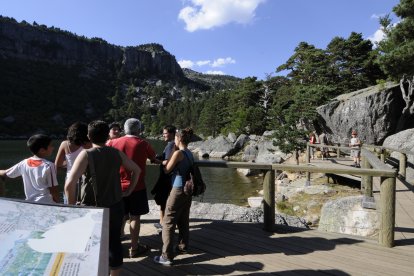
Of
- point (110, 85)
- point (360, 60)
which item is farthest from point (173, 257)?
point (110, 85)

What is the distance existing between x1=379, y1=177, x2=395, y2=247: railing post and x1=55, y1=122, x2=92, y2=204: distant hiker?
339cm

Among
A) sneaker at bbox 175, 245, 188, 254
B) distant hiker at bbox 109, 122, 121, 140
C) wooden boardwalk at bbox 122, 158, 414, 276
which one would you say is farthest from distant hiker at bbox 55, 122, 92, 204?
sneaker at bbox 175, 245, 188, 254

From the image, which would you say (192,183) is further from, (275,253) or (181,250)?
(275,253)

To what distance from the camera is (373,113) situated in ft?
65.8

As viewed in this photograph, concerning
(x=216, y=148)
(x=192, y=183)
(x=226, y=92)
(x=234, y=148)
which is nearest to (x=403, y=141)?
(x=192, y=183)

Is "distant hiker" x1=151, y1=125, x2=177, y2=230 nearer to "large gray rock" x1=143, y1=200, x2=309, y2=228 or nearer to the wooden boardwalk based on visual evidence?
the wooden boardwalk

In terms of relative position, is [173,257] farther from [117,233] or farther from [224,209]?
[224,209]

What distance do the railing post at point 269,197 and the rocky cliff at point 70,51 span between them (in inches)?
6348

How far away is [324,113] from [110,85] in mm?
142733

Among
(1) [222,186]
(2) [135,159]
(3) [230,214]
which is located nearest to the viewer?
(2) [135,159]

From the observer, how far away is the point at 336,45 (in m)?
31.1

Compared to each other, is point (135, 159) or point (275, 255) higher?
point (135, 159)

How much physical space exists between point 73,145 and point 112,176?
A: 0.95 meters

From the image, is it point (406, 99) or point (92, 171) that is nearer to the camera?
point (92, 171)
